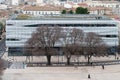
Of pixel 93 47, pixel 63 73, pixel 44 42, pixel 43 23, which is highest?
pixel 43 23

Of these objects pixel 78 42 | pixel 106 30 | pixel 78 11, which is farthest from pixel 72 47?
pixel 78 11

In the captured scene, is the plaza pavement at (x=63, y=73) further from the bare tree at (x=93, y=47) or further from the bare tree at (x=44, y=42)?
the bare tree at (x=44, y=42)

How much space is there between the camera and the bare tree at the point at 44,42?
50.5 metres

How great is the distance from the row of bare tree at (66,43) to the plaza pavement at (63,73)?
276cm

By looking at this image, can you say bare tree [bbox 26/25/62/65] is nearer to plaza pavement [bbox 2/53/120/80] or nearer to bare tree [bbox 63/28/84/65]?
bare tree [bbox 63/28/84/65]

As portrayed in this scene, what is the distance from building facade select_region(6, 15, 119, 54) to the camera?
58156mm

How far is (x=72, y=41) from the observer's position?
5259 centimetres

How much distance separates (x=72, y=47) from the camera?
5031 cm

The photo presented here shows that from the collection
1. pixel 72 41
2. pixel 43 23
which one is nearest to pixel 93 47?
pixel 72 41

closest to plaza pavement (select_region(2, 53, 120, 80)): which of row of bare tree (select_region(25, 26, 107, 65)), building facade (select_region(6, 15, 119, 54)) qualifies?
row of bare tree (select_region(25, 26, 107, 65))

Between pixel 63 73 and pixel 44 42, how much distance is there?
688 cm

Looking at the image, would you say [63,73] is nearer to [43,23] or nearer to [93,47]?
[93,47]

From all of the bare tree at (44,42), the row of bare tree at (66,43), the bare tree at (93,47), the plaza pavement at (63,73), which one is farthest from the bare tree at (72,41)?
the plaza pavement at (63,73)

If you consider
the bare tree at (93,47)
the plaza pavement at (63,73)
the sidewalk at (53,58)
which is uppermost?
the bare tree at (93,47)
